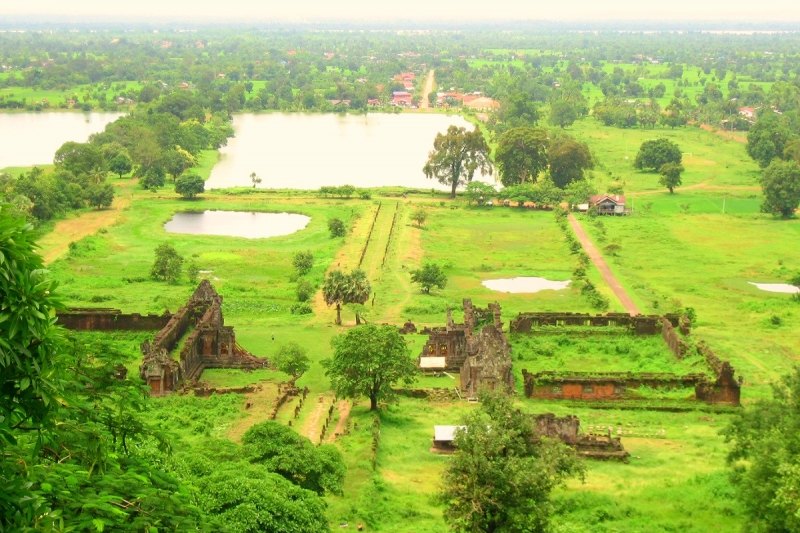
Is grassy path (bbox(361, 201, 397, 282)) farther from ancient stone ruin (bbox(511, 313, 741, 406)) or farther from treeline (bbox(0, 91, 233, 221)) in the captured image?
ancient stone ruin (bbox(511, 313, 741, 406))

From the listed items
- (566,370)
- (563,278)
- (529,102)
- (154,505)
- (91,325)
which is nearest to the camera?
(154,505)

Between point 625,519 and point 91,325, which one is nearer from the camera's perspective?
point 625,519

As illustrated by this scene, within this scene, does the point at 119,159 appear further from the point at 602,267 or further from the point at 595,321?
the point at 595,321

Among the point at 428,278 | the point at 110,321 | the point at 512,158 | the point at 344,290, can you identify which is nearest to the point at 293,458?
the point at 110,321

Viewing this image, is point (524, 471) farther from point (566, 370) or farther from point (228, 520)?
point (566, 370)

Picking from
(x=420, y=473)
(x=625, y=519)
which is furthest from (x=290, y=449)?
(x=625, y=519)

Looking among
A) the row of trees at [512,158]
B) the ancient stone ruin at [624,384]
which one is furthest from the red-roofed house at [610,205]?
the ancient stone ruin at [624,384]

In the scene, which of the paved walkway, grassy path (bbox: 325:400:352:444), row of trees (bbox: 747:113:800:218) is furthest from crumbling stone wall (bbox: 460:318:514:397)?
row of trees (bbox: 747:113:800:218)
